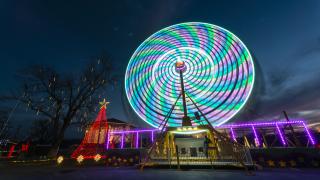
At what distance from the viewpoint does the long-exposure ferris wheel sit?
15570 mm

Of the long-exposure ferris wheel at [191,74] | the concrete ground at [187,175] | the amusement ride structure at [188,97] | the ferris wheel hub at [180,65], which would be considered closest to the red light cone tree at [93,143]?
the amusement ride structure at [188,97]

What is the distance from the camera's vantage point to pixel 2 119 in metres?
30.0

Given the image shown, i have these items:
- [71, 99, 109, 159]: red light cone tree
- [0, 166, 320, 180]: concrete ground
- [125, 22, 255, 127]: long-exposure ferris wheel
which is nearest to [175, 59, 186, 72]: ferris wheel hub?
[125, 22, 255, 127]: long-exposure ferris wheel

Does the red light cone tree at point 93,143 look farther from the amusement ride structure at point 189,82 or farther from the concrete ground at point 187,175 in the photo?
the concrete ground at point 187,175

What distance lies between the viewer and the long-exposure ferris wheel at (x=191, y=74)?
613 inches

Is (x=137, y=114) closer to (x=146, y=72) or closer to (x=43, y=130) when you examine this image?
(x=146, y=72)

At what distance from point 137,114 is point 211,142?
871 centimetres

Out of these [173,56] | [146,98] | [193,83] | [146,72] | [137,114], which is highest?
[173,56]

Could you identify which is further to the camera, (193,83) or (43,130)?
(43,130)

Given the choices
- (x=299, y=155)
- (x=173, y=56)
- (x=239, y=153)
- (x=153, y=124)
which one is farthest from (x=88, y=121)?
(x=299, y=155)

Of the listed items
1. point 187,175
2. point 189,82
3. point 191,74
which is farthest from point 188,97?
point 187,175

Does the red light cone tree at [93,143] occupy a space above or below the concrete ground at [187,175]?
above

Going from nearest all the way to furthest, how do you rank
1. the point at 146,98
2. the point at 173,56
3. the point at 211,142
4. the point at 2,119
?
1. the point at 211,142
2. the point at 146,98
3. the point at 173,56
4. the point at 2,119

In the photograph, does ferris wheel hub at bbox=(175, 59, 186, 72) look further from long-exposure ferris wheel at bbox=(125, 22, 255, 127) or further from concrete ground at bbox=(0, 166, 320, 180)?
concrete ground at bbox=(0, 166, 320, 180)
